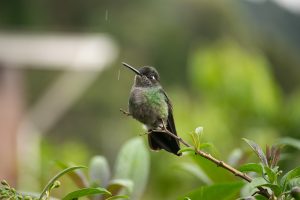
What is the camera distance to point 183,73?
18047 millimetres

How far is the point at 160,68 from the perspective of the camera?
18.4m

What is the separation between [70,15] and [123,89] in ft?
19.5

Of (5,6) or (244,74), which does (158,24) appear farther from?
(244,74)

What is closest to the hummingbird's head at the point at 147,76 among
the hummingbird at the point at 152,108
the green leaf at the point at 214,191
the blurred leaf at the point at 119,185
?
the hummingbird at the point at 152,108

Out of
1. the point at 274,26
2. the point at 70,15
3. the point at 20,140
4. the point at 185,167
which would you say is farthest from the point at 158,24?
the point at 185,167

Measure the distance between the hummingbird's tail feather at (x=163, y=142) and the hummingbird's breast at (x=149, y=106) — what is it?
0.02 m

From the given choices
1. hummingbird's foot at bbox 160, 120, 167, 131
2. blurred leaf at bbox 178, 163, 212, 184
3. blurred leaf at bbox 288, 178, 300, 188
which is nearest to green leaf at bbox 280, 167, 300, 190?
blurred leaf at bbox 288, 178, 300, 188

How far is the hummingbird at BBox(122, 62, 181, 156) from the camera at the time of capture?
1515 millimetres

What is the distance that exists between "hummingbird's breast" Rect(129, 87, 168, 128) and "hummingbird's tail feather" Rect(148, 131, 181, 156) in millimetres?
24

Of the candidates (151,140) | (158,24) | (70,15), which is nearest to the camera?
(151,140)

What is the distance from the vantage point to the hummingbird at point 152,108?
4.97 ft

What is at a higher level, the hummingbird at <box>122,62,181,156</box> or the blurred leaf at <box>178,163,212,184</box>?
the hummingbird at <box>122,62,181,156</box>

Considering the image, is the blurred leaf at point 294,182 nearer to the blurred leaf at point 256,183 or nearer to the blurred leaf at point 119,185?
the blurred leaf at point 256,183

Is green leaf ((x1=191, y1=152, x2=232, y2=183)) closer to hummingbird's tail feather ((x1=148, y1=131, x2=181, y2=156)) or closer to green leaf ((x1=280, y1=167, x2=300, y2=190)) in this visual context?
hummingbird's tail feather ((x1=148, y1=131, x2=181, y2=156))
